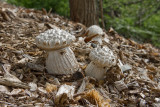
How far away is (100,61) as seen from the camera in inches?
96.3

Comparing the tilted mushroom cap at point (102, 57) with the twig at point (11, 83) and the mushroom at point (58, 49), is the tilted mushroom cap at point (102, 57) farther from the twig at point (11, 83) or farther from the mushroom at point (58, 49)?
the twig at point (11, 83)

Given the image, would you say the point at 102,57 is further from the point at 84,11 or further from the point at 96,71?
the point at 84,11

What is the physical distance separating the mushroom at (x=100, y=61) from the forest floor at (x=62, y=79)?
0.09 meters

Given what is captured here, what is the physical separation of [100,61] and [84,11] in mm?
3282

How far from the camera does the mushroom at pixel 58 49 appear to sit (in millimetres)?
2381

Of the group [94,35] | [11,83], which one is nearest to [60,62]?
[11,83]

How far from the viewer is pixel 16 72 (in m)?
2.65

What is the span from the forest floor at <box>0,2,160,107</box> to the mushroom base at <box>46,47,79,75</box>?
91 millimetres

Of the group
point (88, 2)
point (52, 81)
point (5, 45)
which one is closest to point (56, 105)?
point (52, 81)

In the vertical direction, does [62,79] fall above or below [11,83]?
below

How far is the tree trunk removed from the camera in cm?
532

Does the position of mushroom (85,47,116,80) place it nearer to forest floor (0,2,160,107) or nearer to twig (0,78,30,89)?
forest floor (0,2,160,107)

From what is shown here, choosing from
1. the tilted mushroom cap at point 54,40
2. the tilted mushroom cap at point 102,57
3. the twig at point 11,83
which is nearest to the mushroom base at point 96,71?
the tilted mushroom cap at point 102,57

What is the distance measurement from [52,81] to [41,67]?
1.15 ft
